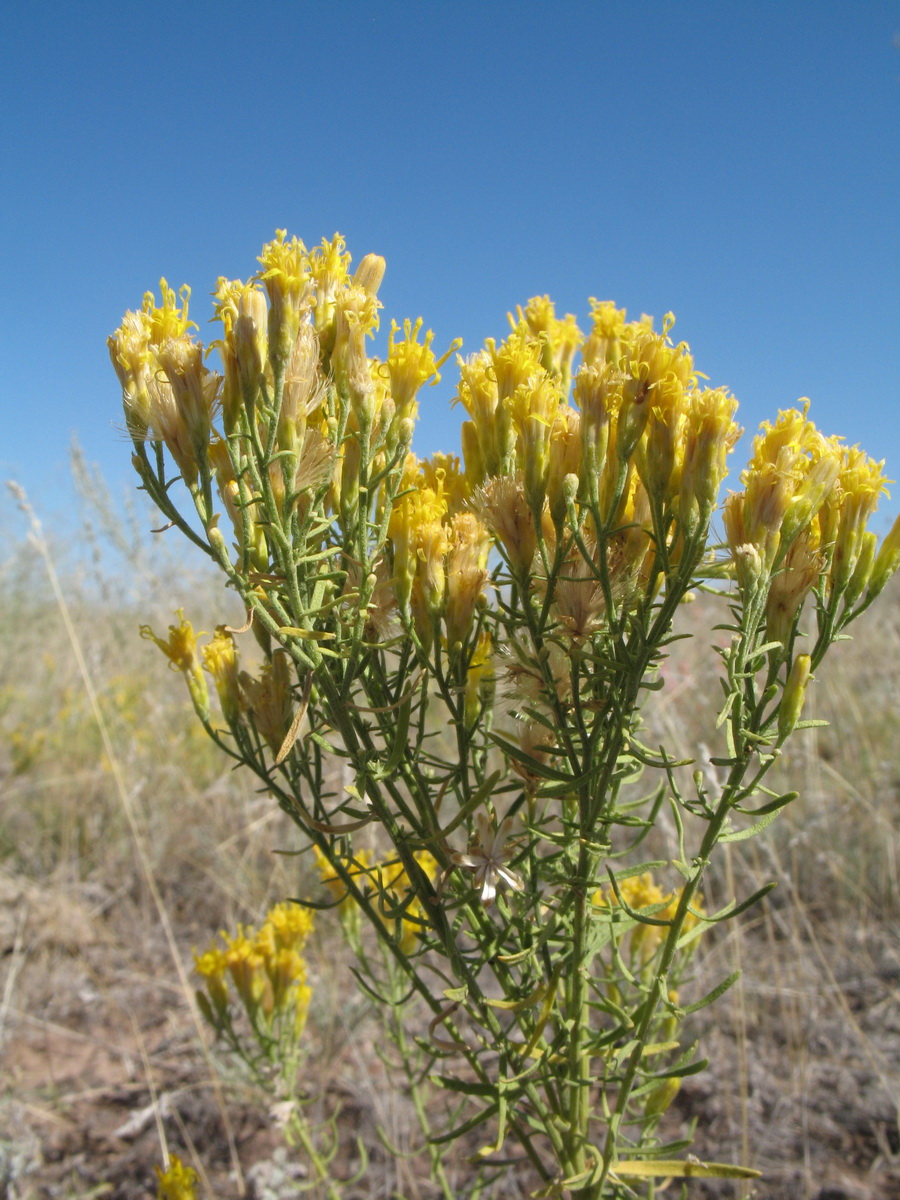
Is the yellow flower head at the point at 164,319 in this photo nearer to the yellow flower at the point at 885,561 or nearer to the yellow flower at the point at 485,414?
the yellow flower at the point at 485,414

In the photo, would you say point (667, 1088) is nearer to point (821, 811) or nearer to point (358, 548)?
point (358, 548)

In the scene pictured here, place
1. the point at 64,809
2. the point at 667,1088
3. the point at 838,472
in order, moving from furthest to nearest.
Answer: the point at 64,809, the point at 667,1088, the point at 838,472

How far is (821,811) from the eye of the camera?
13.0 ft

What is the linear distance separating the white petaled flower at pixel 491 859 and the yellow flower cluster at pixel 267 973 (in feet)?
3.40

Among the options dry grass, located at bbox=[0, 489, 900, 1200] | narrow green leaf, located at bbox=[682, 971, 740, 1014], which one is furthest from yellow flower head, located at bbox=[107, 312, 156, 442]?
dry grass, located at bbox=[0, 489, 900, 1200]

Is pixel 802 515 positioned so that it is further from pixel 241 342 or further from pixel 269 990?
pixel 269 990

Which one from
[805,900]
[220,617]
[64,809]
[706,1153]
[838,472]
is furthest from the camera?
[220,617]

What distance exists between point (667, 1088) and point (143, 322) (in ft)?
5.25

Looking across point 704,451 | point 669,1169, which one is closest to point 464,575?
point 704,451

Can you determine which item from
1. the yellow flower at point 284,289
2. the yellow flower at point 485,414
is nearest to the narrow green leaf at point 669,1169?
the yellow flower at point 485,414

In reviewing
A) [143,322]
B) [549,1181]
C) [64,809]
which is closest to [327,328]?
[143,322]

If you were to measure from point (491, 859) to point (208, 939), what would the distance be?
11.4 feet

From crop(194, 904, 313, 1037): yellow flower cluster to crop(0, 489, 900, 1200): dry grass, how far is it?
62 centimetres

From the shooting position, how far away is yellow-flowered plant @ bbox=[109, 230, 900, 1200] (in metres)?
1.00
